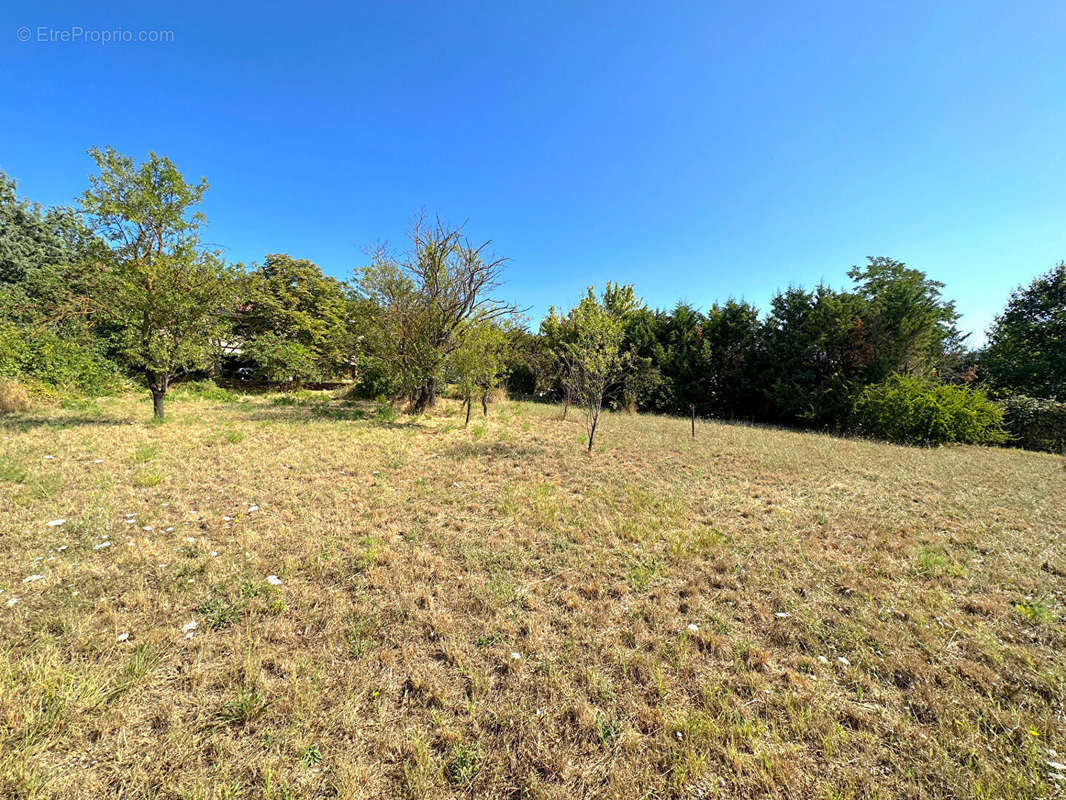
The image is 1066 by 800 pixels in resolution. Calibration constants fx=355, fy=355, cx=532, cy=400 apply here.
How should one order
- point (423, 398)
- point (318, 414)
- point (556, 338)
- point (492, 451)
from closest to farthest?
point (492, 451), point (318, 414), point (423, 398), point (556, 338)

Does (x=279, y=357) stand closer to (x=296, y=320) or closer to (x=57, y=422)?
(x=296, y=320)

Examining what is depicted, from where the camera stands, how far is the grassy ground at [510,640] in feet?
6.20

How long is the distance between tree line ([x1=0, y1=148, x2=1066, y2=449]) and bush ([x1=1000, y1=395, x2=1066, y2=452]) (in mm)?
305

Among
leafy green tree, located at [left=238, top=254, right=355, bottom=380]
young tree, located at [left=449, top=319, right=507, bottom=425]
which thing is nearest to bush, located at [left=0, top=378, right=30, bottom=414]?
leafy green tree, located at [left=238, top=254, right=355, bottom=380]

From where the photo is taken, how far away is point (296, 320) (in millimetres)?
21625

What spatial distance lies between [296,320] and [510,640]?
2451 centimetres

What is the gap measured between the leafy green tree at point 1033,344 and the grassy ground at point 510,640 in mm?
19774

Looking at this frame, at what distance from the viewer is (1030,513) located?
5.81 m

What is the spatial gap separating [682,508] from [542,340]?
20.1 metres

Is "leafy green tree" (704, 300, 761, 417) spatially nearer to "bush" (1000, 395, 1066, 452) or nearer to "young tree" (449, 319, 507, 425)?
"bush" (1000, 395, 1066, 452)

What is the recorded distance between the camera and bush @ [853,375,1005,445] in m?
12.7

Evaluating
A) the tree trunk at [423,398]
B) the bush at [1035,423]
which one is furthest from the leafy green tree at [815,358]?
the tree trunk at [423,398]

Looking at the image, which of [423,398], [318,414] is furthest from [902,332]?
[318,414]

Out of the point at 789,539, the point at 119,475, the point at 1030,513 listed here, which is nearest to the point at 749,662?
the point at 789,539
